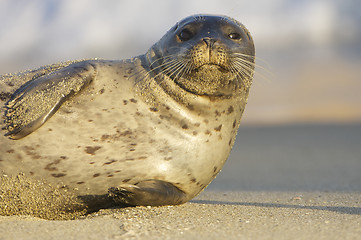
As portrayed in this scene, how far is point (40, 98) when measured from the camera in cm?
386

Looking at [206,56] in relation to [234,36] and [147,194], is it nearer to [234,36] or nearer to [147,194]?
[234,36]

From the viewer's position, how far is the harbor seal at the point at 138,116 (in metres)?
3.80

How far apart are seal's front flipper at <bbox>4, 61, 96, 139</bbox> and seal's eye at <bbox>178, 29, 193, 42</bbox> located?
0.76 meters

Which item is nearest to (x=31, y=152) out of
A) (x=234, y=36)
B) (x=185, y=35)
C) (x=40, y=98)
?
(x=40, y=98)

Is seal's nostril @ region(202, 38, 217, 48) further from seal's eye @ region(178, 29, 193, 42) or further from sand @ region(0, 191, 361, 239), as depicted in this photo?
sand @ region(0, 191, 361, 239)

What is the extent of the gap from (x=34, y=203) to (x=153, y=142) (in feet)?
3.22

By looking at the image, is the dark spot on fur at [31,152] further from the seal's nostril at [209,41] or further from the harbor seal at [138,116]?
the seal's nostril at [209,41]

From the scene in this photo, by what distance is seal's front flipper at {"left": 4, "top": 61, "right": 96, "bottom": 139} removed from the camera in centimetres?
377

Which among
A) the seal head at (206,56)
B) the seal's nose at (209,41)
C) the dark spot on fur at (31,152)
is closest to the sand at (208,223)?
the dark spot on fur at (31,152)

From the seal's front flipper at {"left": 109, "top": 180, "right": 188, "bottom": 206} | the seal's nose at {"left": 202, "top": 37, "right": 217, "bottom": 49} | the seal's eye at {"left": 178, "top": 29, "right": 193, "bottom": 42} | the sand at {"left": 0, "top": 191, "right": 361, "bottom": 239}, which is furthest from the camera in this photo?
the seal's eye at {"left": 178, "top": 29, "right": 193, "bottom": 42}

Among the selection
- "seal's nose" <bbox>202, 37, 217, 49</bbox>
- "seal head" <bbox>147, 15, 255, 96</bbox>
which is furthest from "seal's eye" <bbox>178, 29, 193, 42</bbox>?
"seal's nose" <bbox>202, 37, 217, 49</bbox>

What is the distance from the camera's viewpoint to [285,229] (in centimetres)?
315

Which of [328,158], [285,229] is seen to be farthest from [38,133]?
[328,158]

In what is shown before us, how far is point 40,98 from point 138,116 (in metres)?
0.74
